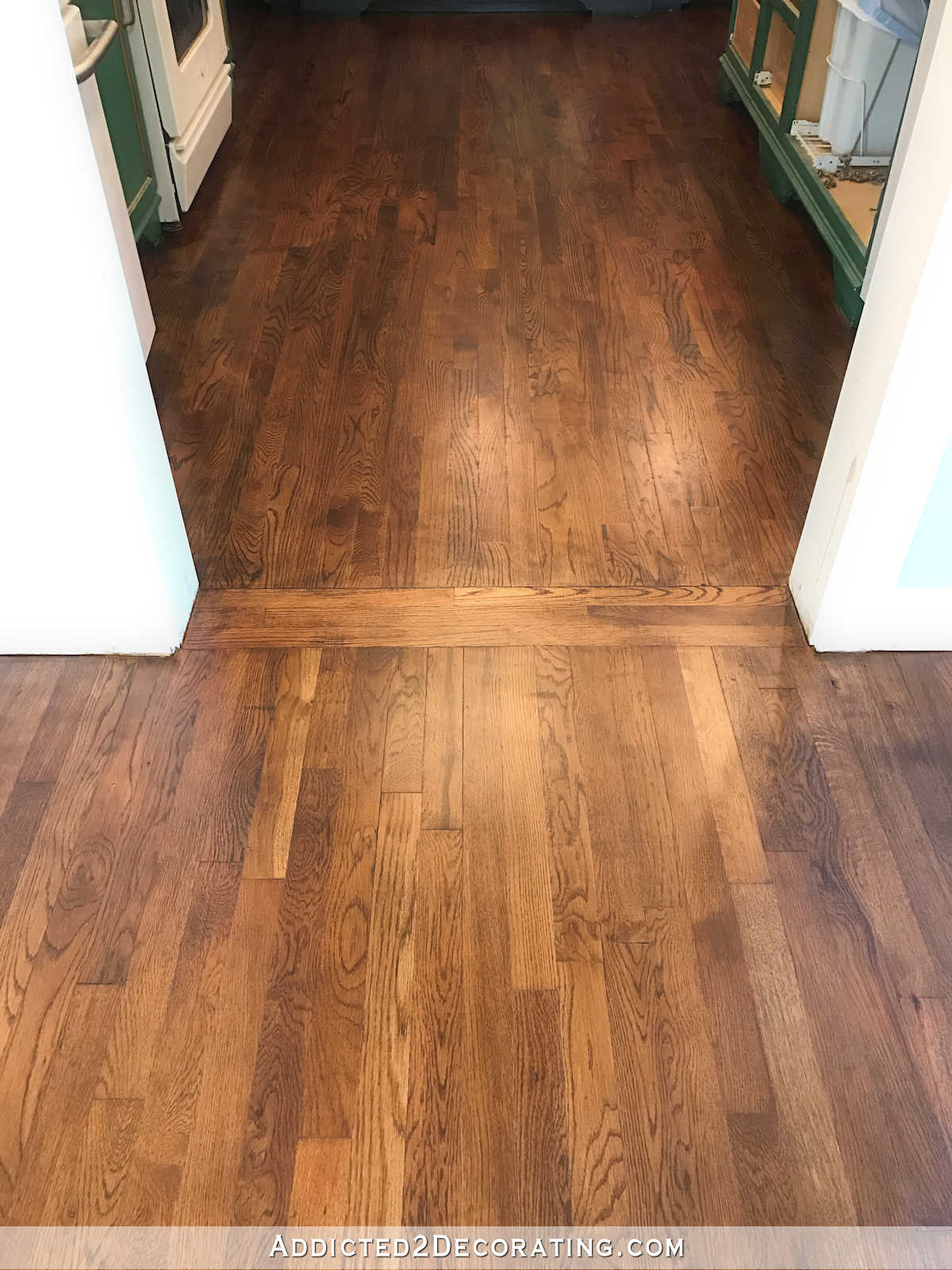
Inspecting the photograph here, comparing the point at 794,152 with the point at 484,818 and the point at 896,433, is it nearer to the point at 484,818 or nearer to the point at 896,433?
the point at 896,433

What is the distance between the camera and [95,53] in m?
2.00

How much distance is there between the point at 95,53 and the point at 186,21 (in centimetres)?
135

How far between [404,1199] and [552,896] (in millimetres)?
423

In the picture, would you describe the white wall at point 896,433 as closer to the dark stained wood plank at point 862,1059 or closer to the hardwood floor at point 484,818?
the hardwood floor at point 484,818

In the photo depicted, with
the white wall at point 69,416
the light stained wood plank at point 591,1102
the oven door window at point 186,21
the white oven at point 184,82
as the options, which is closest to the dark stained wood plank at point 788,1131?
the light stained wood plank at point 591,1102

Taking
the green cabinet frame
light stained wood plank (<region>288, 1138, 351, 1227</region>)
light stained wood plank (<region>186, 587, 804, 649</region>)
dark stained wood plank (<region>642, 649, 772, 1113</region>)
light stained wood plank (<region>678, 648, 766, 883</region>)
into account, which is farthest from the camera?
the green cabinet frame

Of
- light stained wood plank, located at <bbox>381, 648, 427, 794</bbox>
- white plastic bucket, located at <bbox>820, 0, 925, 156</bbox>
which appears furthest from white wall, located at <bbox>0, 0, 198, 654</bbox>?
white plastic bucket, located at <bbox>820, 0, 925, 156</bbox>

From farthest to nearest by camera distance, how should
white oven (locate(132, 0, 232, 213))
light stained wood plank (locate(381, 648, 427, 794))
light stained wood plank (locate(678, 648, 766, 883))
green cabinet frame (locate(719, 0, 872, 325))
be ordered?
white oven (locate(132, 0, 232, 213)), green cabinet frame (locate(719, 0, 872, 325)), light stained wood plank (locate(381, 648, 427, 794)), light stained wood plank (locate(678, 648, 766, 883))

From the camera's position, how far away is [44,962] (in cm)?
134

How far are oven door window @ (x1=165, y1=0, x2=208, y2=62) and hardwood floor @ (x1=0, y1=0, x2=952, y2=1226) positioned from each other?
87 centimetres

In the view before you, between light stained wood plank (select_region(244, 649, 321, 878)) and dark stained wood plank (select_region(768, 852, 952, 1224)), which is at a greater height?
dark stained wood plank (select_region(768, 852, 952, 1224))

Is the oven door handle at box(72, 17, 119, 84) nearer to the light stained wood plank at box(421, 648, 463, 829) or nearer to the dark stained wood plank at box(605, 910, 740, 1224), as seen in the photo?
the light stained wood plank at box(421, 648, 463, 829)

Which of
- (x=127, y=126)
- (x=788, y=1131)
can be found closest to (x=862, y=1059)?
(x=788, y=1131)

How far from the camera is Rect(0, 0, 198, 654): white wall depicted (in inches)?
48.9
